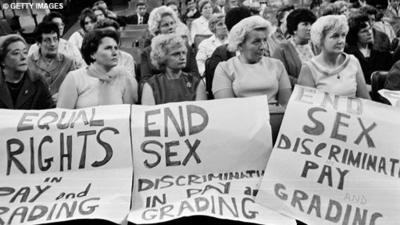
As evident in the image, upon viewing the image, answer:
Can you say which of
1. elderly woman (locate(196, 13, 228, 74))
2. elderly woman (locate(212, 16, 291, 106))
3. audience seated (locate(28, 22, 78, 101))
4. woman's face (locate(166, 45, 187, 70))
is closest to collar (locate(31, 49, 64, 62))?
audience seated (locate(28, 22, 78, 101))

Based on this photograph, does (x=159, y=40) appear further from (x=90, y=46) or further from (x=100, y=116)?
(x=100, y=116)

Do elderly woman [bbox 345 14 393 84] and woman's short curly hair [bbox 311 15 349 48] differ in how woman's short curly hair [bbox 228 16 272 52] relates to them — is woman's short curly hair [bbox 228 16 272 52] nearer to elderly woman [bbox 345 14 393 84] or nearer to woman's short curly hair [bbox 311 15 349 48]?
woman's short curly hair [bbox 311 15 349 48]

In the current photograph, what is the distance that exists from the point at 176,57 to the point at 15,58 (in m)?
1.23

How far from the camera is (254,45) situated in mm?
4262

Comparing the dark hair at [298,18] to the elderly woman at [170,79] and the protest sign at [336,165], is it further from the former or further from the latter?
the protest sign at [336,165]

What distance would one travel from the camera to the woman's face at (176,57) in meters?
4.32

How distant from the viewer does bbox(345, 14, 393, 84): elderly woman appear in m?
5.98

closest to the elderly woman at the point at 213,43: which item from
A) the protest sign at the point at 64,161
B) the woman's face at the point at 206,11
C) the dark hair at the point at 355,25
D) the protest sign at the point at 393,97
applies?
the dark hair at the point at 355,25

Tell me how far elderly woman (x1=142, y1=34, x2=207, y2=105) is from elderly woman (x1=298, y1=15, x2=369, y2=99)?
33.8 inches

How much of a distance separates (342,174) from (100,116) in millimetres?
1422

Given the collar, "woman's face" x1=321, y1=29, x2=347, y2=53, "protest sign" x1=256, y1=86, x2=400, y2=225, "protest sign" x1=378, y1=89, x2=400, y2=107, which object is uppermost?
"woman's face" x1=321, y1=29, x2=347, y2=53

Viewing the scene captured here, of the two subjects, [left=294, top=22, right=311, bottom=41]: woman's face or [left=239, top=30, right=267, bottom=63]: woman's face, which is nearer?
[left=239, top=30, right=267, bottom=63]: woman's face

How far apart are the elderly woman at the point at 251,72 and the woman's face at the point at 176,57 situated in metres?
0.29

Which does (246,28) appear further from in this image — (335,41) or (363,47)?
(363,47)
